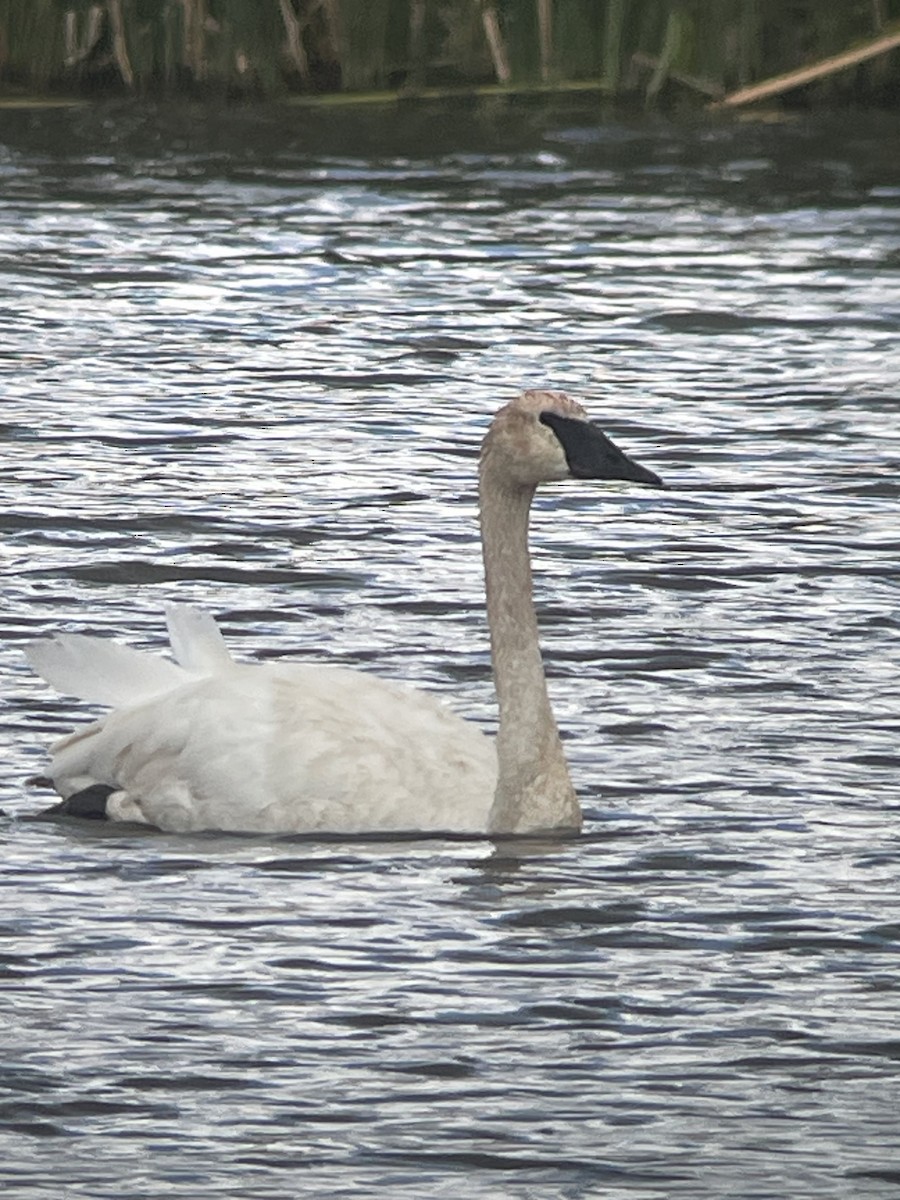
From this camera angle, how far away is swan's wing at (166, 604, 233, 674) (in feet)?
28.6

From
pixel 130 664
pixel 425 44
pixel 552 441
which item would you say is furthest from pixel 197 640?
pixel 425 44

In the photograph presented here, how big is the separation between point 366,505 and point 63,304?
525 cm

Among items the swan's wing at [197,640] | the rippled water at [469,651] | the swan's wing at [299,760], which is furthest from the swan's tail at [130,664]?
the rippled water at [469,651]

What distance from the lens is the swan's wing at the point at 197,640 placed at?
28.6 feet

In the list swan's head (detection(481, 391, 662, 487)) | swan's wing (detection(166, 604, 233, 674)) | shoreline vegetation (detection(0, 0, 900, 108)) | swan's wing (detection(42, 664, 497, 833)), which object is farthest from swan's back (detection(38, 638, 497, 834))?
shoreline vegetation (detection(0, 0, 900, 108))

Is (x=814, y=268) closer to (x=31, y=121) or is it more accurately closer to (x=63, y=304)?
(x=63, y=304)

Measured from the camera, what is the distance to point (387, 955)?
7.42 m

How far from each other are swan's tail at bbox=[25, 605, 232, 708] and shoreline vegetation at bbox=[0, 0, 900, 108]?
1350cm

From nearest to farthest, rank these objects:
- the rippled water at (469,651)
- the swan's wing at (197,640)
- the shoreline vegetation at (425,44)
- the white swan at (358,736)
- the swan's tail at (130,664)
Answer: the rippled water at (469,651), the white swan at (358,736), the swan's tail at (130,664), the swan's wing at (197,640), the shoreline vegetation at (425,44)

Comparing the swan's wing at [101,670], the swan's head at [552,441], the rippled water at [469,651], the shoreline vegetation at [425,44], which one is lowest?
the rippled water at [469,651]

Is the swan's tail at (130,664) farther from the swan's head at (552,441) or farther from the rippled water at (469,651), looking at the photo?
the swan's head at (552,441)

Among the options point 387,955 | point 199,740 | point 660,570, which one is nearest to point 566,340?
point 660,570

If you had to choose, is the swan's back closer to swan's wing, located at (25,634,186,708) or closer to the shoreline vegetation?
swan's wing, located at (25,634,186,708)

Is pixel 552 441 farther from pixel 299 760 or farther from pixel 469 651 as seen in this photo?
pixel 469 651
